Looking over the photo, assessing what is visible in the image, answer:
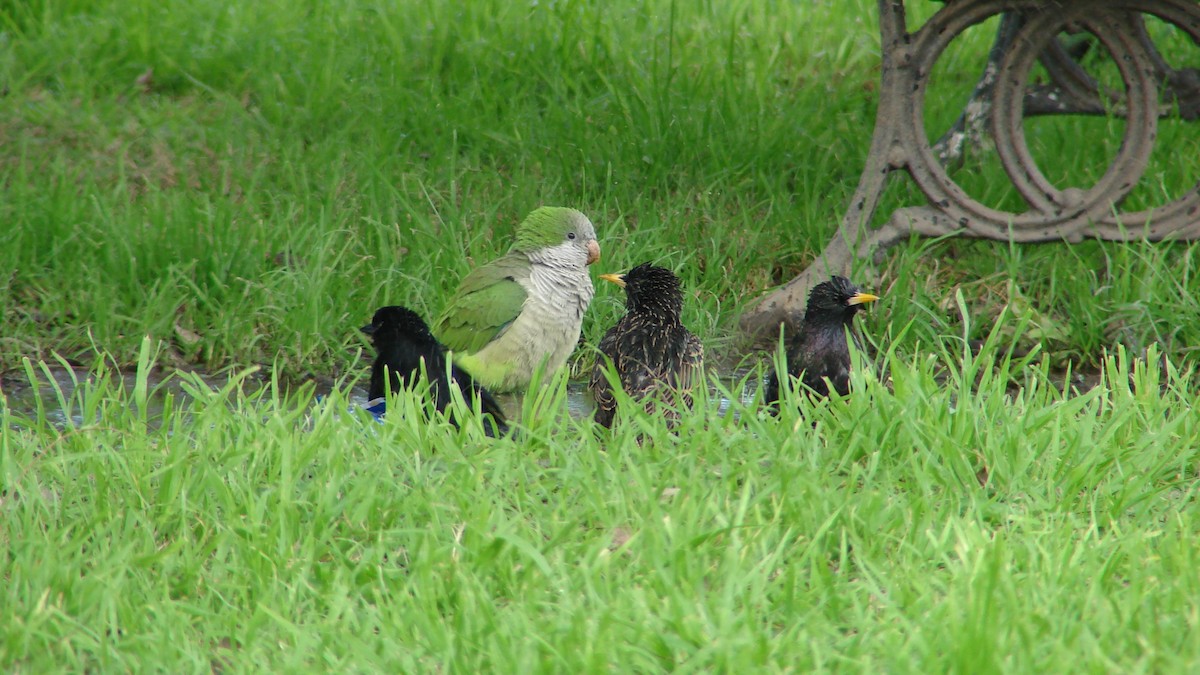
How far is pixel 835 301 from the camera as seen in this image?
5.38m

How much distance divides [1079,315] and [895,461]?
8.15 ft

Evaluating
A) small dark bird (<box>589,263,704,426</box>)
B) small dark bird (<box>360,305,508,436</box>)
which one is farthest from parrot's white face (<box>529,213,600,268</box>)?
small dark bird (<box>360,305,508,436</box>)

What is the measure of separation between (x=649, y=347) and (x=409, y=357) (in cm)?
91

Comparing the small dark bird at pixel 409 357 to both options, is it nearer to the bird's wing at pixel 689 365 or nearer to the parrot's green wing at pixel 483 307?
the parrot's green wing at pixel 483 307

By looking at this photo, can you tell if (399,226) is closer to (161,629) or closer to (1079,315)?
(1079,315)

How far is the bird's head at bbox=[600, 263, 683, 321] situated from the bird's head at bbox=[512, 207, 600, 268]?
355 mm

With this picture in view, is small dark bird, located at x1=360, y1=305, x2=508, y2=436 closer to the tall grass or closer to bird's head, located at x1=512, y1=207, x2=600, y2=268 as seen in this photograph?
bird's head, located at x1=512, y1=207, x2=600, y2=268

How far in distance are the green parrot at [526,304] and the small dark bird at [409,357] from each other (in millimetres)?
468

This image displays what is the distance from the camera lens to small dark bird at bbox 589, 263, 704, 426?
17.3 ft

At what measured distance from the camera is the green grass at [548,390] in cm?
336

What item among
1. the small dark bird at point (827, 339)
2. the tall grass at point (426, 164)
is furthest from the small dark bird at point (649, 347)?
the tall grass at point (426, 164)

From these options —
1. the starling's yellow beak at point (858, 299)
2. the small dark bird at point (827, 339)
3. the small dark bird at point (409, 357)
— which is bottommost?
the small dark bird at point (409, 357)

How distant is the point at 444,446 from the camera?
4340mm

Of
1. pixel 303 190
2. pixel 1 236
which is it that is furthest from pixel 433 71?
pixel 1 236
